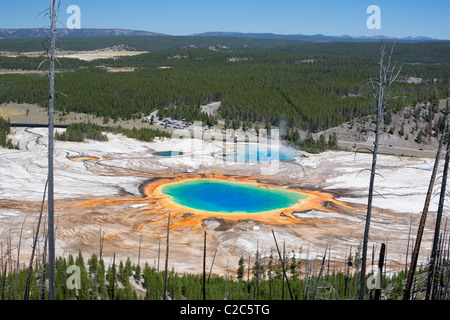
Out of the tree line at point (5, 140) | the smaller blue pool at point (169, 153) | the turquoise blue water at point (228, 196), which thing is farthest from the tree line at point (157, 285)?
the tree line at point (5, 140)

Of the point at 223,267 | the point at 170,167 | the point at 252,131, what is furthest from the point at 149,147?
the point at 223,267

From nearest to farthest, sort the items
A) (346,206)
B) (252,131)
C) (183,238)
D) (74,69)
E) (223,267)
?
(223,267), (183,238), (346,206), (252,131), (74,69)

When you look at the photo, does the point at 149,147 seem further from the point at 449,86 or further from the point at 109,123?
the point at 449,86

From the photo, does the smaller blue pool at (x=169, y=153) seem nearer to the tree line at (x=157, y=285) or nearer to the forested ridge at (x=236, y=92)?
the forested ridge at (x=236, y=92)

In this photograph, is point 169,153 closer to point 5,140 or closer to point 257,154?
point 257,154

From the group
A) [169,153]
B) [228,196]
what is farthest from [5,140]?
[228,196]

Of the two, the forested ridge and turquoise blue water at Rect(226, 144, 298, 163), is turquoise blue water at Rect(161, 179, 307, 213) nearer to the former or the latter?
turquoise blue water at Rect(226, 144, 298, 163)

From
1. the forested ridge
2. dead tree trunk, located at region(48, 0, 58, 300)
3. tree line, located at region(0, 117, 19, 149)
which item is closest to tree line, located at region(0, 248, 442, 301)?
dead tree trunk, located at region(48, 0, 58, 300)
